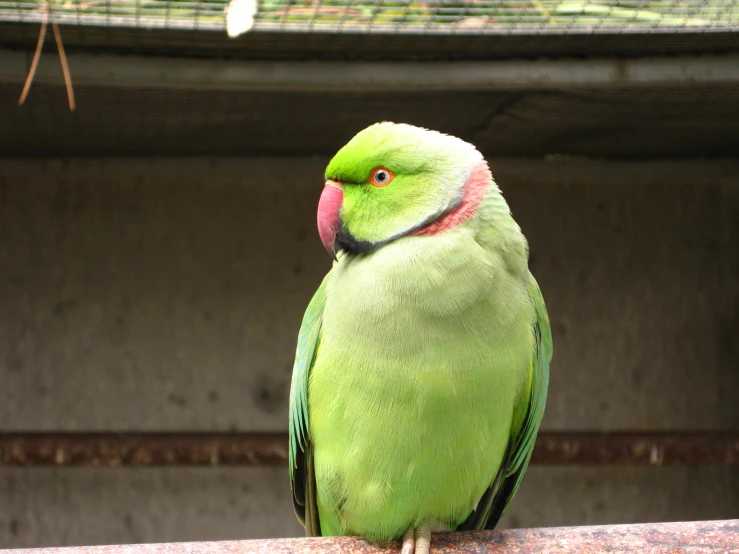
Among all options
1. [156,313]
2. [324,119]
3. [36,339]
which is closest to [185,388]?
[156,313]

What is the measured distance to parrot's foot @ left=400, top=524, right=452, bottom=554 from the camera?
2.01m

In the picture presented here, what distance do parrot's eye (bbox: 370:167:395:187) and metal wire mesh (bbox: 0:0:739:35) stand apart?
0.57m

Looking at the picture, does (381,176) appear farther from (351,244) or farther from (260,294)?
(260,294)

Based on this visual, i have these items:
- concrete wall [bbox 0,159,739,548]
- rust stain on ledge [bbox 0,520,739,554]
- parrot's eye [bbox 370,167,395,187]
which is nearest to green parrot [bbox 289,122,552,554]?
parrot's eye [bbox 370,167,395,187]

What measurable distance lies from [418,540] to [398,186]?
781 millimetres

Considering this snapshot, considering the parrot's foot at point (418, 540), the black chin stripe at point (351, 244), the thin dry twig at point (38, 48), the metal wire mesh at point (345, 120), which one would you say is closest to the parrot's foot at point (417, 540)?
the parrot's foot at point (418, 540)

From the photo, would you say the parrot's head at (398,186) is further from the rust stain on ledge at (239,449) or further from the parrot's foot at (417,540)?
the rust stain on ledge at (239,449)

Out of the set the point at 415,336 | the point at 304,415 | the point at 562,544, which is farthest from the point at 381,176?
the point at 562,544

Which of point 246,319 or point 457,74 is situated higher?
point 457,74

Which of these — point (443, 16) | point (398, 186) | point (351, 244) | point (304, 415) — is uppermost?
point (443, 16)

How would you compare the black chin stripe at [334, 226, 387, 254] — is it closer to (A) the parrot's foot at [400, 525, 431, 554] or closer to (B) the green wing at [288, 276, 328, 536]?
(B) the green wing at [288, 276, 328, 536]

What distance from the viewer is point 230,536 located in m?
3.81

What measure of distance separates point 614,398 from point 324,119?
1.83m

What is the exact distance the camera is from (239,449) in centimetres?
339
